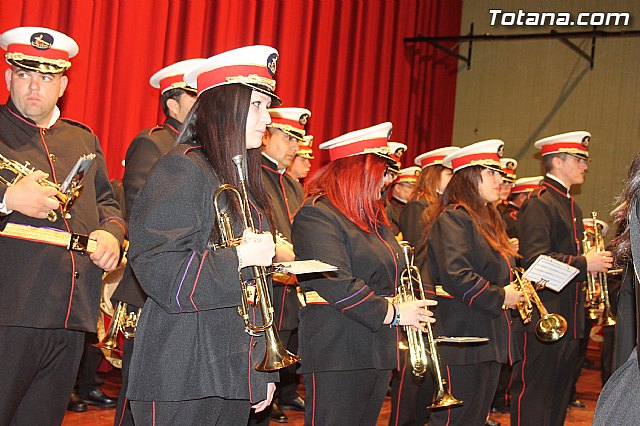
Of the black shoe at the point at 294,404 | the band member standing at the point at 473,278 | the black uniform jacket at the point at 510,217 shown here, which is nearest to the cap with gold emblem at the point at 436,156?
the black uniform jacket at the point at 510,217

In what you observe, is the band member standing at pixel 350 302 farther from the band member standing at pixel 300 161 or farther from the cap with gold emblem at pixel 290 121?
the band member standing at pixel 300 161

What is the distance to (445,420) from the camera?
455 cm

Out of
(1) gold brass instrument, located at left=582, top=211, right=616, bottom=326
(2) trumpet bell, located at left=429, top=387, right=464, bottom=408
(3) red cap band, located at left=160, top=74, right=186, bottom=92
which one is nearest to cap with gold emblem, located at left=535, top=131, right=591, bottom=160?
(1) gold brass instrument, located at left=582, top=211, right=616, bottom=326

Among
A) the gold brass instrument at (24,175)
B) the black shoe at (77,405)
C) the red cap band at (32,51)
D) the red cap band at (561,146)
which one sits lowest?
the black shoe at (77,405)

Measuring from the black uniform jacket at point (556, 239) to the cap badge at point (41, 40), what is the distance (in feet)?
10.9

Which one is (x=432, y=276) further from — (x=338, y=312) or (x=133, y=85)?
(x=133, y=85)

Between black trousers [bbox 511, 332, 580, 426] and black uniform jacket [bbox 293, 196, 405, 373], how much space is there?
1.80 metres

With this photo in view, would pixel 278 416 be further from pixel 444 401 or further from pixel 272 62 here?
pixel 272 62

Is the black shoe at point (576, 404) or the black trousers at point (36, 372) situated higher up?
the black trousers at point (36, 372)

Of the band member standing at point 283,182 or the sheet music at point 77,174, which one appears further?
the band member standing at point 283,182

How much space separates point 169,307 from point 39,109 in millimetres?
1370

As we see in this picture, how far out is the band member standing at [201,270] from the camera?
254cm

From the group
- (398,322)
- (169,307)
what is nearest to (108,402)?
(398,322)

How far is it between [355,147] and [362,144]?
4 centimetres
